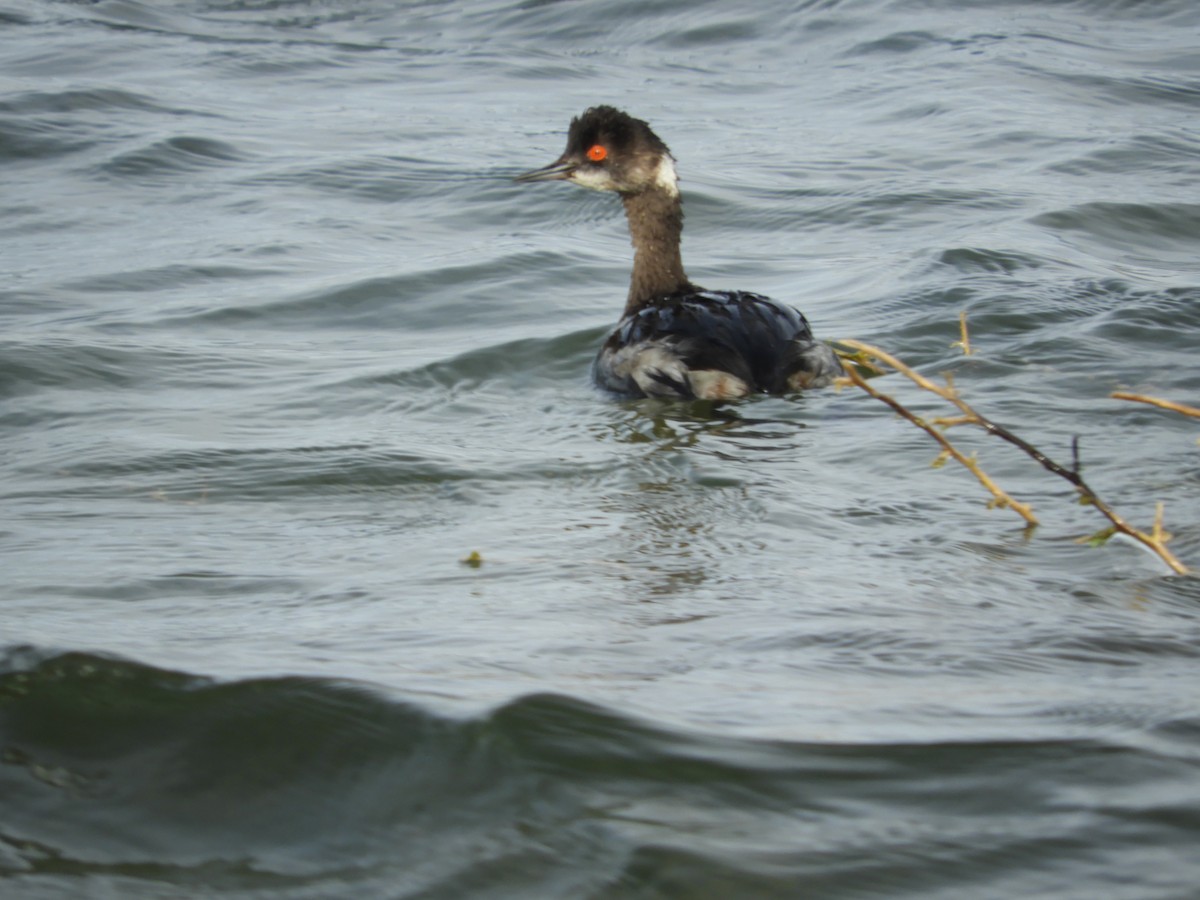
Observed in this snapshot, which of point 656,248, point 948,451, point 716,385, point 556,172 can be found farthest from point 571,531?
point 556,172

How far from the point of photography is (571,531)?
5.22m

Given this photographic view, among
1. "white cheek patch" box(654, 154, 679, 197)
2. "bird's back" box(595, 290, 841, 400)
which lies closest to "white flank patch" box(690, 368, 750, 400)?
"bird's back" box(595, 290, 841, 400)

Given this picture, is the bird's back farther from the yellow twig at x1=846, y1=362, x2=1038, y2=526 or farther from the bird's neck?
the yellow twig at x1=846, y1=362, x2=1038, y2=526

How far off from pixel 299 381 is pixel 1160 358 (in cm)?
394

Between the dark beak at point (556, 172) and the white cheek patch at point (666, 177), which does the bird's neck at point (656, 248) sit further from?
the dark beak at point (556, 172)

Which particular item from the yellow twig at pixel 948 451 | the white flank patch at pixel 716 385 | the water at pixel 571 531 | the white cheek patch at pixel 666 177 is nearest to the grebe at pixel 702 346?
the white flank patch at pixel 716 385

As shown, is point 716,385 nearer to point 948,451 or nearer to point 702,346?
point 702,346

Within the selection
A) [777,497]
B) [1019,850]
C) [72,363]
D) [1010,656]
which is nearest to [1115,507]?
[777,497]

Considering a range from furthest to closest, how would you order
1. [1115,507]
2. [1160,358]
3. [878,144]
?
[878,144]
[1160,358]
[1115,507]

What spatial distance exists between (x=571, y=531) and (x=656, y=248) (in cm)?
350

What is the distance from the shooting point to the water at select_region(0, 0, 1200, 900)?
3098mm

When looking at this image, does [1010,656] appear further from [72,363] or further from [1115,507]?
[72,363]

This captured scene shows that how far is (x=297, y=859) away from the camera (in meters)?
3.01

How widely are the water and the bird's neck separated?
0.46 metres
